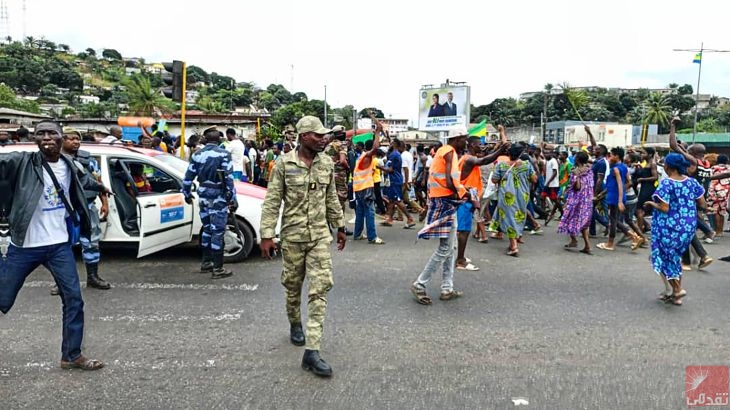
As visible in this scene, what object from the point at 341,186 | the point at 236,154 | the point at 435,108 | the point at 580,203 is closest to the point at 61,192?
the point at 341,186

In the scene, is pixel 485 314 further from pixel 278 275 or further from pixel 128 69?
pixel 128 69

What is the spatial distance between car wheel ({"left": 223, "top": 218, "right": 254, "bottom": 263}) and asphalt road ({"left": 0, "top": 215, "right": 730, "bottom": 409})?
204 millimetres

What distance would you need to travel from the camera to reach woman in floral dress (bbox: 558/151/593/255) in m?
8.03

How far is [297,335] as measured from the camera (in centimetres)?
428

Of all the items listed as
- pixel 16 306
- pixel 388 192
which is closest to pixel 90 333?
pixel 16 306

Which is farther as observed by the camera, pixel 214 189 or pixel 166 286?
pixel 214 189

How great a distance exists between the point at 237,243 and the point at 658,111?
9502 centimetres

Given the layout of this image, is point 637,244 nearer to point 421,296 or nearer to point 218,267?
point 421,296

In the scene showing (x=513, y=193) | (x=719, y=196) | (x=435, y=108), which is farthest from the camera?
(x=435, y=108)

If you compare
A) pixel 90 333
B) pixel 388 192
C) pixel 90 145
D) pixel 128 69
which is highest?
pixel 128 69

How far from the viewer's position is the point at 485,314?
16.8ft

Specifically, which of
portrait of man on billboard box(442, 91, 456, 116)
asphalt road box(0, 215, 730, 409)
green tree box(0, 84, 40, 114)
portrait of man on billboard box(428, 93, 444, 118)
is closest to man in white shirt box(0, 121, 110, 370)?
asphalt road box(0, 215, 730, 409)

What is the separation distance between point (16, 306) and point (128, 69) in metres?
198

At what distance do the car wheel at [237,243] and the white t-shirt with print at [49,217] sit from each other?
319 cm
